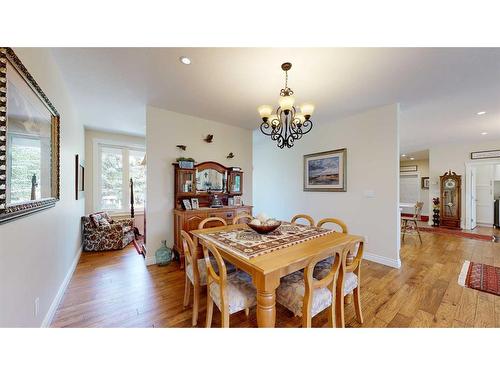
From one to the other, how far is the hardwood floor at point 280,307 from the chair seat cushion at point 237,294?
0.41 metres

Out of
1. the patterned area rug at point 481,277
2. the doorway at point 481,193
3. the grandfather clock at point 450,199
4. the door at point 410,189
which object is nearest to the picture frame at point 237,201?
the patterned area rug at point 481,277

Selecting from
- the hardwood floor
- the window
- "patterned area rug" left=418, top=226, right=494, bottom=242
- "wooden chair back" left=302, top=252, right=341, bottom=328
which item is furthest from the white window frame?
"patterned area rug" left=418, top=226, right=494, bottom=242

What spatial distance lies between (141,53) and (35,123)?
1052 mm

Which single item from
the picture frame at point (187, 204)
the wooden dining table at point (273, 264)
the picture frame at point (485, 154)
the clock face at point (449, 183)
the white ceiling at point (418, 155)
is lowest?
the wooden dining table at point (273, 264)

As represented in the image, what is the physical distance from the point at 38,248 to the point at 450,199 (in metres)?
8.41

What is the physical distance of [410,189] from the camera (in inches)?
315

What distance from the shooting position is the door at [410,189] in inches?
305

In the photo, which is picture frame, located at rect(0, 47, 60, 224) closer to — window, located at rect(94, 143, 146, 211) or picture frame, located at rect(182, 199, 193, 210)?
picture frame, located at rect(182, 199, 193, 210)

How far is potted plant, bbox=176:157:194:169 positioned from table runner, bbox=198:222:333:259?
1599 mm

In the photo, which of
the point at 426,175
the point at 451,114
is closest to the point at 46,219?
the point at 451,114

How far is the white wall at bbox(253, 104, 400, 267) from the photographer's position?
9.56ft

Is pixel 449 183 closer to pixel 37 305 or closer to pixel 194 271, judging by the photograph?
pixel 194 271

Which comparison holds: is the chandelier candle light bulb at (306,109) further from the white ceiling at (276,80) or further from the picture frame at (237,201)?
the picture frame at (237,201)
